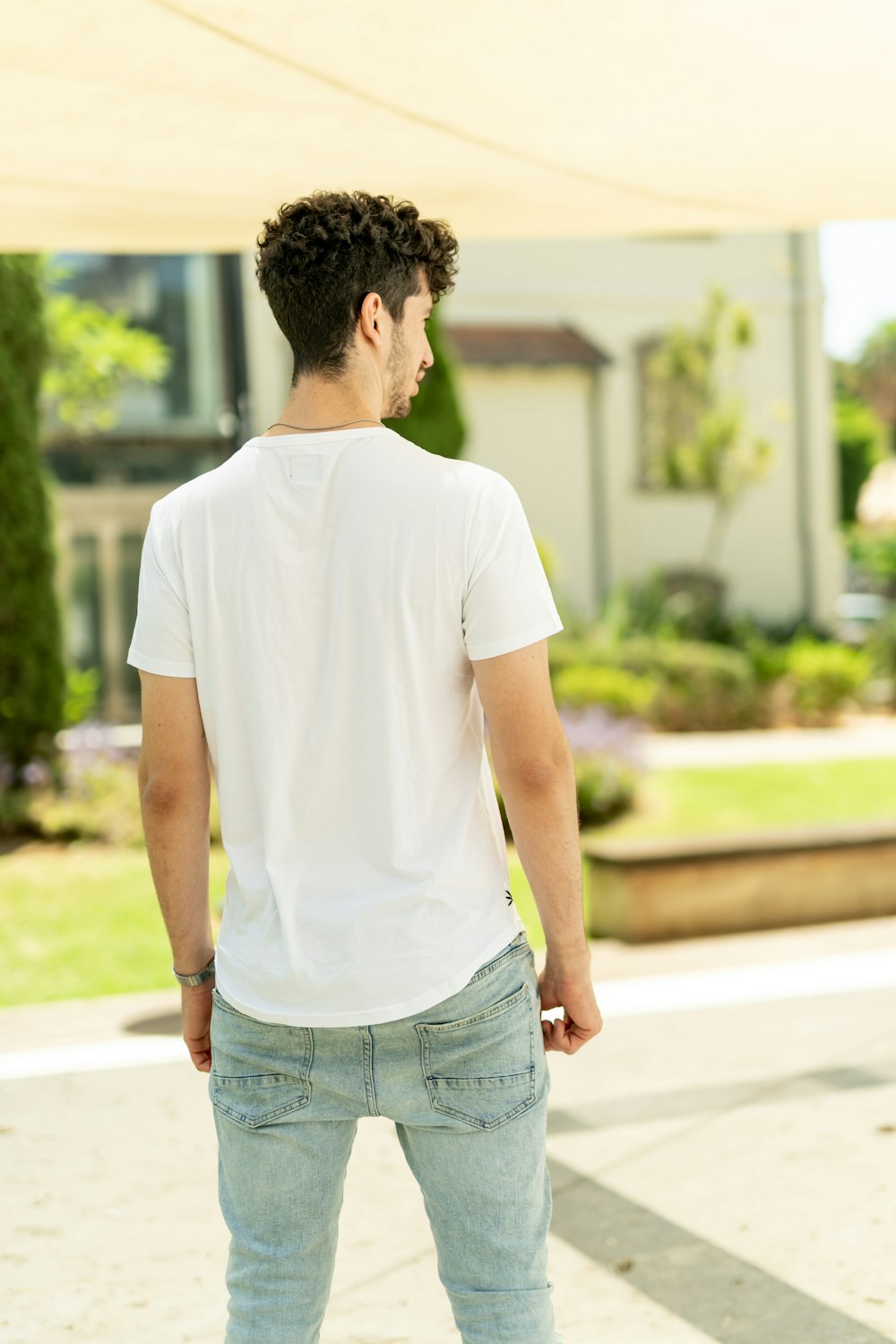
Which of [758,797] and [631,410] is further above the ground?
[631,410]

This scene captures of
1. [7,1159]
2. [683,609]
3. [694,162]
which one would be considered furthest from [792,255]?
[7,1159]

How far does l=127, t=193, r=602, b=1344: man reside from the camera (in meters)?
1.75

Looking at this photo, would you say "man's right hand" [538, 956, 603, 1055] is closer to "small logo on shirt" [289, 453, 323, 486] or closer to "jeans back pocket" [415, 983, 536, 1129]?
"jeans back pocket" [415, 983, 536, 1129]

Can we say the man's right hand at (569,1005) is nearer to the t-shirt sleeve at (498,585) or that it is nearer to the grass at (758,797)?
the t-shirt sleeve at (498,585)

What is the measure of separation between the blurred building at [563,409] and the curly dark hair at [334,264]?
47.0ft

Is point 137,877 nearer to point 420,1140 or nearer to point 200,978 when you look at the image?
point 200,978

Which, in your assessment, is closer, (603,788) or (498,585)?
(498,585)

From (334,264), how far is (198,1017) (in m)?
1.09

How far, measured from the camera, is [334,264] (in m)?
1.77

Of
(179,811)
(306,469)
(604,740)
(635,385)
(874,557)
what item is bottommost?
(604,740)

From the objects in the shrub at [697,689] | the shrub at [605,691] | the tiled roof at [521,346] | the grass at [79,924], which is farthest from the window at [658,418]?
the grass at [79,924]

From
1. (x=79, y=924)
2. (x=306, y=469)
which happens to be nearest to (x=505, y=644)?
(x=306, y=469)

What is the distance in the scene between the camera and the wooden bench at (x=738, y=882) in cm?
635

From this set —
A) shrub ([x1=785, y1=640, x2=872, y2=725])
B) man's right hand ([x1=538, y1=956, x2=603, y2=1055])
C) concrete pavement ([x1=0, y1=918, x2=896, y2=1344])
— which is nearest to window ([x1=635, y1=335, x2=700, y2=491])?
shrub ([x1=785, y1=640, x2=872, y2=725])
